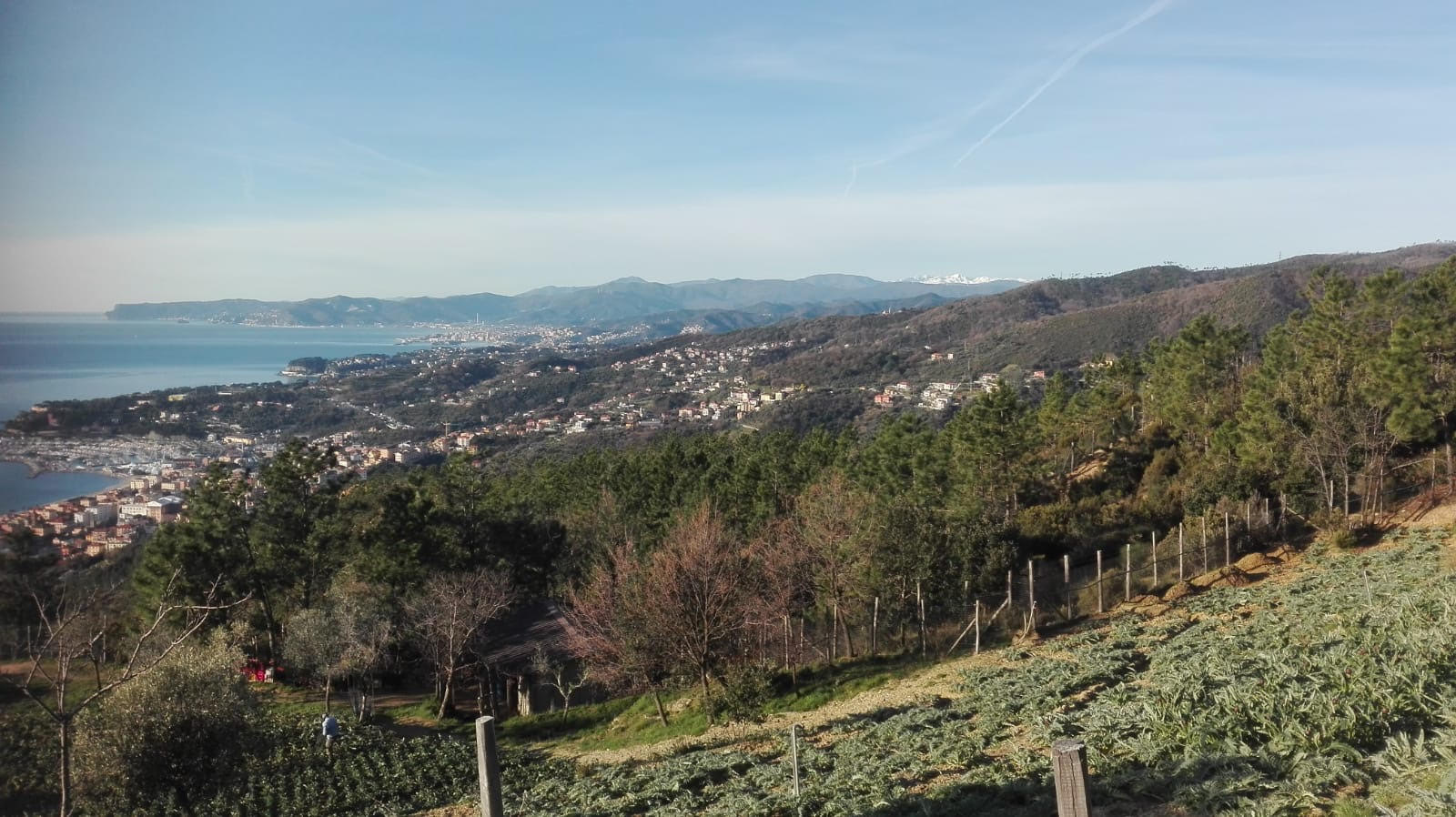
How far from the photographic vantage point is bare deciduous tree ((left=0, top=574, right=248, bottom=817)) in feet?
20.6

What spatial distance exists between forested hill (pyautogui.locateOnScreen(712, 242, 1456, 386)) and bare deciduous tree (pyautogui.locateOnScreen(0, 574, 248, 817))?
54.9m

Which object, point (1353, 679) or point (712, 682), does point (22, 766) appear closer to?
point (712, 682)

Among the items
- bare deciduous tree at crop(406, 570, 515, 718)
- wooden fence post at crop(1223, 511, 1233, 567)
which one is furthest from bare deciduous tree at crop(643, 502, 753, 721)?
wooden fence post at crop(1223, 511, 1233, 567)

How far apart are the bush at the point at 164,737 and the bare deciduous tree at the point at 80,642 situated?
30cm

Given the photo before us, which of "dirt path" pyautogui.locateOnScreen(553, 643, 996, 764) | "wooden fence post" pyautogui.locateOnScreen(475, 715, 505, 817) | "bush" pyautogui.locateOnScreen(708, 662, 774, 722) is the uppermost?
"wooden fence post" pyautogui.locateOnScreen(475, 715, 505, 817)

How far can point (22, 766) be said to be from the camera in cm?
1234

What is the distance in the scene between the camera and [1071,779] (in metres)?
3.79

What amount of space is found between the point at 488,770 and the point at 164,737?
852 centimetres

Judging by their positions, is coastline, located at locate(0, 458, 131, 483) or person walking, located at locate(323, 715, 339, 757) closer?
coastline, located at locate(0, 458, 131, 483)

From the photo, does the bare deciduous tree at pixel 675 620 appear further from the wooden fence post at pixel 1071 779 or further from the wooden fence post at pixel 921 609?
the wooden fence post at pixel 1071 779

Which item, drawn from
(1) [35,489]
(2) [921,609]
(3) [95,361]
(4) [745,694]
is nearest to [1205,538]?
(2) [921,609]

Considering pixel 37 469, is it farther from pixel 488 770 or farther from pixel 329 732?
pixel 329 732

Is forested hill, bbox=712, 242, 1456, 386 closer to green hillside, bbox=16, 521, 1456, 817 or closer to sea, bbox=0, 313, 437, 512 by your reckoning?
green hillside, bbox=16, 521, 1456, 817

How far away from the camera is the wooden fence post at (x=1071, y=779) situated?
12.4 ft
